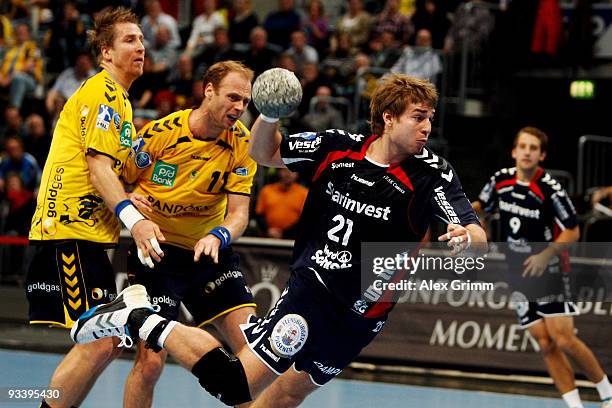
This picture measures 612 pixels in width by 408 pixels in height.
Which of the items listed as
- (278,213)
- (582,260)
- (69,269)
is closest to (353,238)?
(69,269)

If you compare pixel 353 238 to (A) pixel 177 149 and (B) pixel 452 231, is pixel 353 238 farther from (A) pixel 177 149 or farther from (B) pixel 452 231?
(A) pixel 177 149

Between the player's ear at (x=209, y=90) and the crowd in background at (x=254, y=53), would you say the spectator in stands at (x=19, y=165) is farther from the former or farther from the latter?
the player's ear at (x=209, y=90)

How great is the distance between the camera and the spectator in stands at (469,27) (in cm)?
1489

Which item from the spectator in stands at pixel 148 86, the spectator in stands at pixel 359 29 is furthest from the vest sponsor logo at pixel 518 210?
the spectator in stands at pixel 148 86

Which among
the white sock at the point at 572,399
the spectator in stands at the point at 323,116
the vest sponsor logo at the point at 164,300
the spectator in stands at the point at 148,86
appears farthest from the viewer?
the spectator in stands at the point at 148,86

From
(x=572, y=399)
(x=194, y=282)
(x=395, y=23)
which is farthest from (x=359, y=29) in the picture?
(x=194, y=282)

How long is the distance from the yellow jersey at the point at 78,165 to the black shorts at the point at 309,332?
1118 millimetres

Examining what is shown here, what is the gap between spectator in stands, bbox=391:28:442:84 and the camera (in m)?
14.6

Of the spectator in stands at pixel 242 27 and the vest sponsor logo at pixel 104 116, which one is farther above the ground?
the vest sponsor logo at pixel 104 116

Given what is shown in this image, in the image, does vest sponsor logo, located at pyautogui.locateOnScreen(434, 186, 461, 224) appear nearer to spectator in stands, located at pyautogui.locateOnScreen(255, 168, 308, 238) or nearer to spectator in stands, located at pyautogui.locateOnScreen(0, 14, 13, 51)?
spectator in stands, located at pyautogui.locateOnScreen(255, 168, 308, 238)

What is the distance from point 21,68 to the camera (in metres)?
17.0

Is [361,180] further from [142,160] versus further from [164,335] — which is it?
[142,160]

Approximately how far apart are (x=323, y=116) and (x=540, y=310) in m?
5.94

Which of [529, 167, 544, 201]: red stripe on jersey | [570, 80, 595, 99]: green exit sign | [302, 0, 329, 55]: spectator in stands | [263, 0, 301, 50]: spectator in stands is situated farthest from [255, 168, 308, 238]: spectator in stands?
[570, 80, 595, 99]: green exit sign
